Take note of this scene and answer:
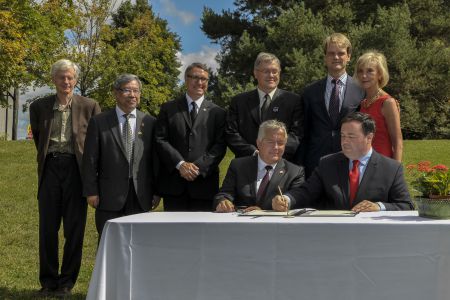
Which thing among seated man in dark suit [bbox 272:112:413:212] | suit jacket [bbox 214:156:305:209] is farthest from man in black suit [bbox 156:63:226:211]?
seated man in dark suit [bbox 272:112:413:212]

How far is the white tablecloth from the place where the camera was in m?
3.49

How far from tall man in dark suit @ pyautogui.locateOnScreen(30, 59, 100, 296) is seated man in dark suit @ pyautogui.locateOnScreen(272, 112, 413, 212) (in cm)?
222

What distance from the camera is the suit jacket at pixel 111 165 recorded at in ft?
17.3

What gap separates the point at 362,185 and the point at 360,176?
74 millimetres

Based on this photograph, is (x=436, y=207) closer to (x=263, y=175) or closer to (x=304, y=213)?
(x=304, y=213)

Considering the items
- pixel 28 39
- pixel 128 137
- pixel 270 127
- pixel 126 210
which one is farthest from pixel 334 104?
pixel 28 39

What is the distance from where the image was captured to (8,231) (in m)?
9.45

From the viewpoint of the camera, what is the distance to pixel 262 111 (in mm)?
5512

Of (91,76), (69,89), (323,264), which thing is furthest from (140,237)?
(91,76)

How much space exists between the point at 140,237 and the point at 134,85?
2003 mm

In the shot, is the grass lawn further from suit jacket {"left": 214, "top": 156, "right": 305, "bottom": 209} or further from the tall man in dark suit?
suit jacket {"left": 214, "top": 156, "right": 305, "bottom": 209}

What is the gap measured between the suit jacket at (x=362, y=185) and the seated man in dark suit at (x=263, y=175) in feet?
0.51

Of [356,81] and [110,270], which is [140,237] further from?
[356,81]

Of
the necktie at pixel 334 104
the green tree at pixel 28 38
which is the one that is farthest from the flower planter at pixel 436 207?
the green tree at pixel 28 38
